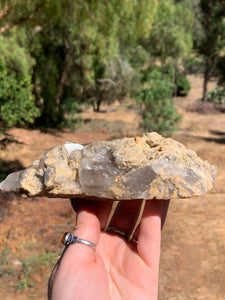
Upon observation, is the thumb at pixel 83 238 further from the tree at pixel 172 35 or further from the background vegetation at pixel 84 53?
the tree at pixel 172 35

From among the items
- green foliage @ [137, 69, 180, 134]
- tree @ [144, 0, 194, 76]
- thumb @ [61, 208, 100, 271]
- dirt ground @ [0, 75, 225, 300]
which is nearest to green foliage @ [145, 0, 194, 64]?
tree @ [144, 0, 194, 76]

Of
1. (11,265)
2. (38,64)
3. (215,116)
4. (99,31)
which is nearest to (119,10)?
(99,31)

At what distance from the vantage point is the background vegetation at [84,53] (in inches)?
367

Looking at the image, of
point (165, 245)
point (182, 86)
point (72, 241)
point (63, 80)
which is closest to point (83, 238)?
point (72, 241)

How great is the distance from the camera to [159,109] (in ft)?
39.5

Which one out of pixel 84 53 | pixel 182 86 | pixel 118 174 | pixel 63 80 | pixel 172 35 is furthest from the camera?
pixel 182 86

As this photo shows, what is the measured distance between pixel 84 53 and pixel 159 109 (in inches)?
180

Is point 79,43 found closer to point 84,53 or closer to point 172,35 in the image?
point 84,53

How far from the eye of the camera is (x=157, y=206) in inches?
95.1

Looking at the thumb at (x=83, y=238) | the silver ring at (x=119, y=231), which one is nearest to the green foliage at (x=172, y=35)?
the silver ring at (x=119, y=231)

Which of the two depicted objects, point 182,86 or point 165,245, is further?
point 182,86

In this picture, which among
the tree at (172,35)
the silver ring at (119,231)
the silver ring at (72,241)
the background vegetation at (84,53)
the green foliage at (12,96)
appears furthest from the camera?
the tree at (172,35)

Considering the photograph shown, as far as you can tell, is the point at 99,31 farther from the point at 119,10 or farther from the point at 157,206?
the point at 157,206

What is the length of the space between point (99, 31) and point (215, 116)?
11.4 metres
